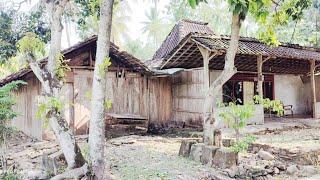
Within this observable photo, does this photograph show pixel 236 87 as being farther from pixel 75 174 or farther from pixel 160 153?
pixel 75 174

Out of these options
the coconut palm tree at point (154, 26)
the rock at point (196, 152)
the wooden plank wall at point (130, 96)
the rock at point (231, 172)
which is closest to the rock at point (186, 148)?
the rock at point (196, 152)

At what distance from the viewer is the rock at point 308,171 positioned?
289 inches

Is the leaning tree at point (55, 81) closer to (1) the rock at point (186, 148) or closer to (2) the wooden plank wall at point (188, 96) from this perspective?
(1) the rock at point (186, 148)

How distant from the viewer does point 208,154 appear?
25.1 ft

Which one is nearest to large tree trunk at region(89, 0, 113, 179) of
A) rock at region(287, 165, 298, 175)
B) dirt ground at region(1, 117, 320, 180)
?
dirt ground at region(1, 117, 320, 180)

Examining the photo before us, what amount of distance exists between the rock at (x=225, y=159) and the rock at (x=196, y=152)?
52 cm

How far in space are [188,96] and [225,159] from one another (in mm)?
6344

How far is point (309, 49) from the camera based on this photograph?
15688 millimetres

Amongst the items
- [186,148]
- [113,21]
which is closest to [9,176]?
[186,148]

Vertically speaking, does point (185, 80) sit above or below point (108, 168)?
above

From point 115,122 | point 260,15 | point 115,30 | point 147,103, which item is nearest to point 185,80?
point 147,103

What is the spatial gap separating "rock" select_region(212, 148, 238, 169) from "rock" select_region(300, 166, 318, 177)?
1.50 m

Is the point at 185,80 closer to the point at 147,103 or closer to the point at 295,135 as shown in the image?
the point at 147,103

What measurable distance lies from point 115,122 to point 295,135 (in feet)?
20.1
